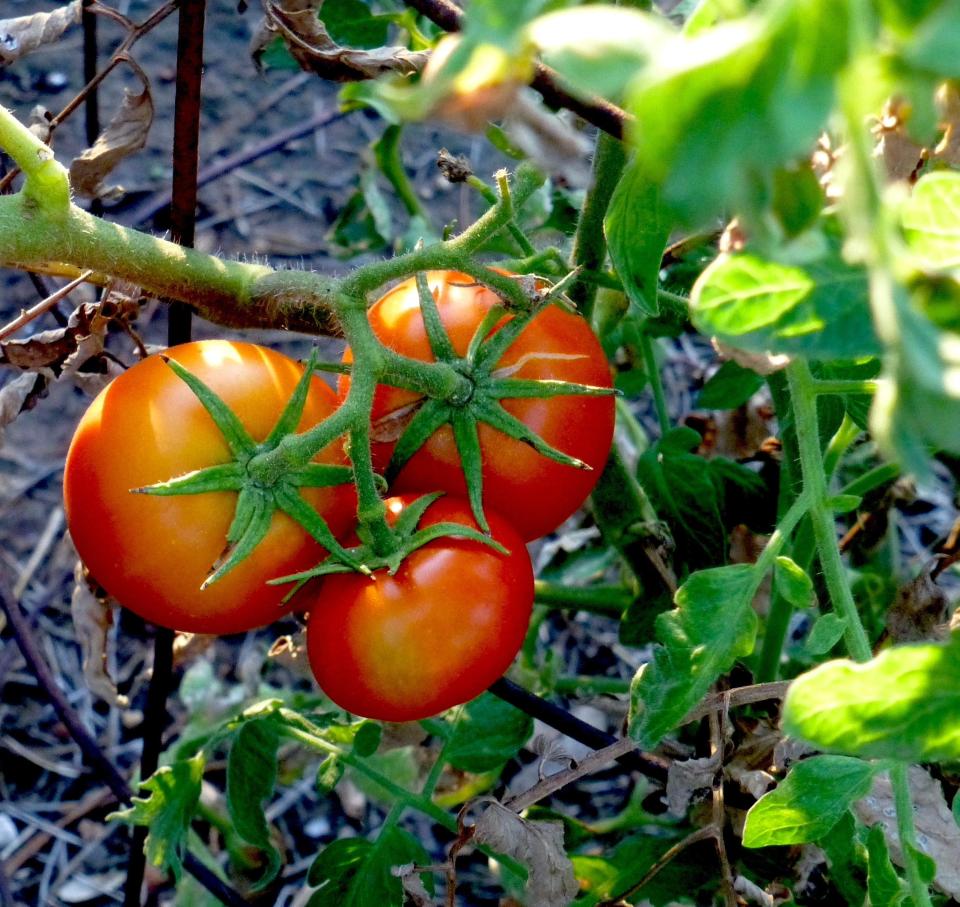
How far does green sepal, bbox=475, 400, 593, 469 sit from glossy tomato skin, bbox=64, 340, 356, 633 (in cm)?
13

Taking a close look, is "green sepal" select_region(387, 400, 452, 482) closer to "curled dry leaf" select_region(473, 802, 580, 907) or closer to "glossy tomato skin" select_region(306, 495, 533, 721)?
"glossy tomato skin" select_region(306, 495, 533, 721)

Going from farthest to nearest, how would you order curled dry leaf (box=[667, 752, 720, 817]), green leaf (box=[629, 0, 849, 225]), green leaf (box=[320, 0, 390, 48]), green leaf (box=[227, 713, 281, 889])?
green leaf (box=[320, 0, 390, 48])
green leaf (box=[227, 713, 281, 889])
curled dry leaf (box=[667, 752, 720, 817])
green leaf (box=[629, 0, 849, 225])

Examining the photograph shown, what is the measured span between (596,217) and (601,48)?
0.71 meters

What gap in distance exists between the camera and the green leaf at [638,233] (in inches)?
31.6

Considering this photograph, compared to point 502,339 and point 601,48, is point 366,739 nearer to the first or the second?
point 502,339

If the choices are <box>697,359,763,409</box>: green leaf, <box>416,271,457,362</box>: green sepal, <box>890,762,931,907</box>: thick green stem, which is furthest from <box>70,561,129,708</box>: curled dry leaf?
<box>890,762,931,907</box>: thick green stem

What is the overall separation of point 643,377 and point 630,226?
58cm

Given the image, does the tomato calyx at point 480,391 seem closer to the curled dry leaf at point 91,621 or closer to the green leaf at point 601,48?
the curled dry leaf at point 91,621

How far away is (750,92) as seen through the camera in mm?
349

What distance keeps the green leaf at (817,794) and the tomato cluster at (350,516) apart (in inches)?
9.2

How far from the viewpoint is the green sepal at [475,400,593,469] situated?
89cm

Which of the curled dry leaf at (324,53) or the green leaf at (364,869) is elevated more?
the curled dry leaf at (324,53)

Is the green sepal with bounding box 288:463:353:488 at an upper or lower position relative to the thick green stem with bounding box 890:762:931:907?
upper

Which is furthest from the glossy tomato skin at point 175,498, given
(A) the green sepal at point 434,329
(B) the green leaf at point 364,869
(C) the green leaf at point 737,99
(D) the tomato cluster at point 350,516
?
(C) the green leaf at point 737,99
